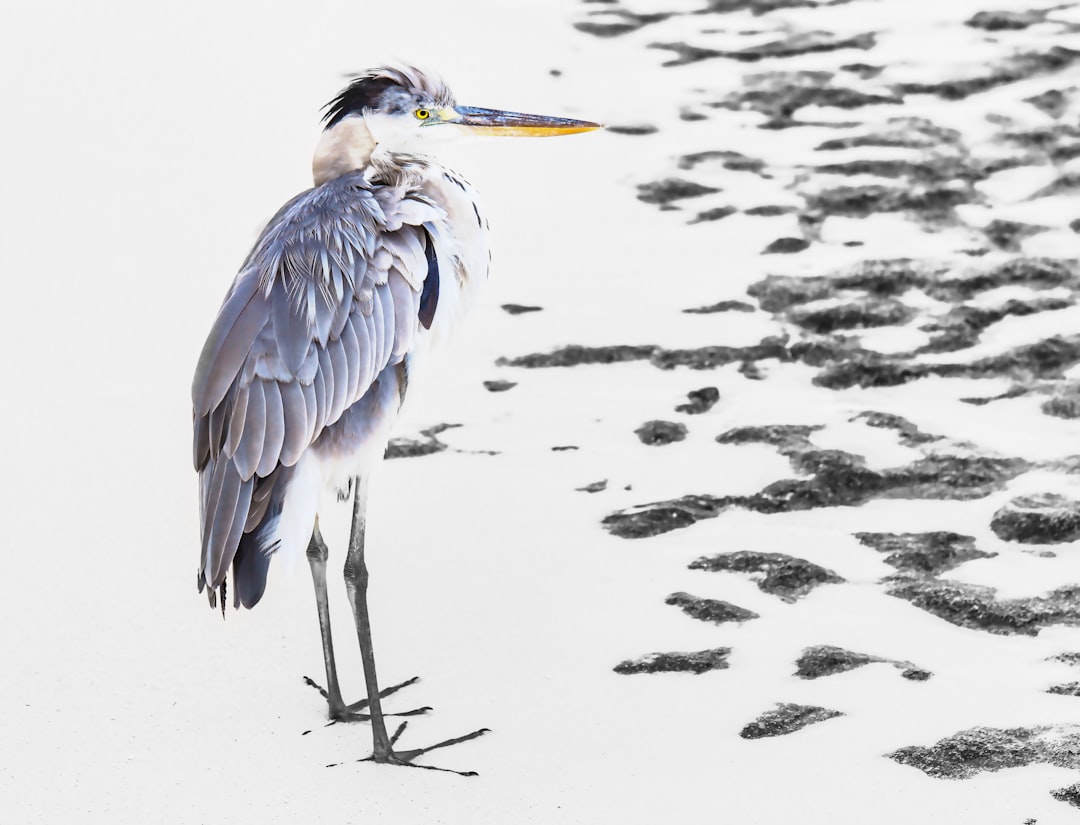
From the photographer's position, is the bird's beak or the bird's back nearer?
the bird's back

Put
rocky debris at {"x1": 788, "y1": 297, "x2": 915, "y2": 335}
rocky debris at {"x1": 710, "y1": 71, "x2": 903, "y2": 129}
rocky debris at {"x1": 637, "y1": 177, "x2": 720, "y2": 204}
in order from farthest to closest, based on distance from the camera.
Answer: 1. rocky debris at {"x1": 710, "y1": 71, "x2": 903, "y2": 129}
2. rocky debris at {"x1": 637, "y1": 177, "x2": 720, "y2": 204}
3. rocky debris at {"x1": 788, "y1": 297, "x2": 915, "y2": 335}

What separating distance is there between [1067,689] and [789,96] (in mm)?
4893

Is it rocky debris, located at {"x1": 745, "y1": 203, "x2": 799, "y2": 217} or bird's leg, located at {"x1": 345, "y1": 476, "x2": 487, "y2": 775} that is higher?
rocky debris, located at {"x1": 745, "y1": 203, "x2": 799, "y2": 217}

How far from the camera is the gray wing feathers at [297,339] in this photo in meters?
3.35

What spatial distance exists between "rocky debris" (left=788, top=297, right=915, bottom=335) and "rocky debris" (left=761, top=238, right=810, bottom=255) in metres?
0.54

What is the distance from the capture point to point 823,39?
850 cm

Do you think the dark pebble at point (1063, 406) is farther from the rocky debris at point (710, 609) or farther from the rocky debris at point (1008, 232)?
the rocky debris at point (710, 609)

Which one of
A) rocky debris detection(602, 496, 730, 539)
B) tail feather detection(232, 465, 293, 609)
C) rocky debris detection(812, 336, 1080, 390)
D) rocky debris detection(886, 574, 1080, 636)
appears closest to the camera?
tail feather detection(232, 465, 293, 609)

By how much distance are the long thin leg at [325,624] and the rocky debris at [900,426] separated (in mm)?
2261

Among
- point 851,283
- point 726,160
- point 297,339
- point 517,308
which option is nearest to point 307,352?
point 297,339

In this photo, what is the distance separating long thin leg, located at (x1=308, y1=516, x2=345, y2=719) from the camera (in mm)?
3676

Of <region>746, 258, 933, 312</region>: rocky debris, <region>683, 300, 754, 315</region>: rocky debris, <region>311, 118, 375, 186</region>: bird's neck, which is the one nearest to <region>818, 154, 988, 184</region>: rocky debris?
<region>746, 258, 933, 312</region>: rocky debris

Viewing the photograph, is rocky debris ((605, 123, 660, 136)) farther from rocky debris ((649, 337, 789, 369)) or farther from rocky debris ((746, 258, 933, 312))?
rocky debris ((649, 337, 789, 369))

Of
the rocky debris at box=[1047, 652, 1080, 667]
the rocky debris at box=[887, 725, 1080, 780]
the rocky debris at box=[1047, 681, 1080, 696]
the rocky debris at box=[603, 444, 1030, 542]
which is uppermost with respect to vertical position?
the rocky debris at box=[603, 444, 1030, 542]
